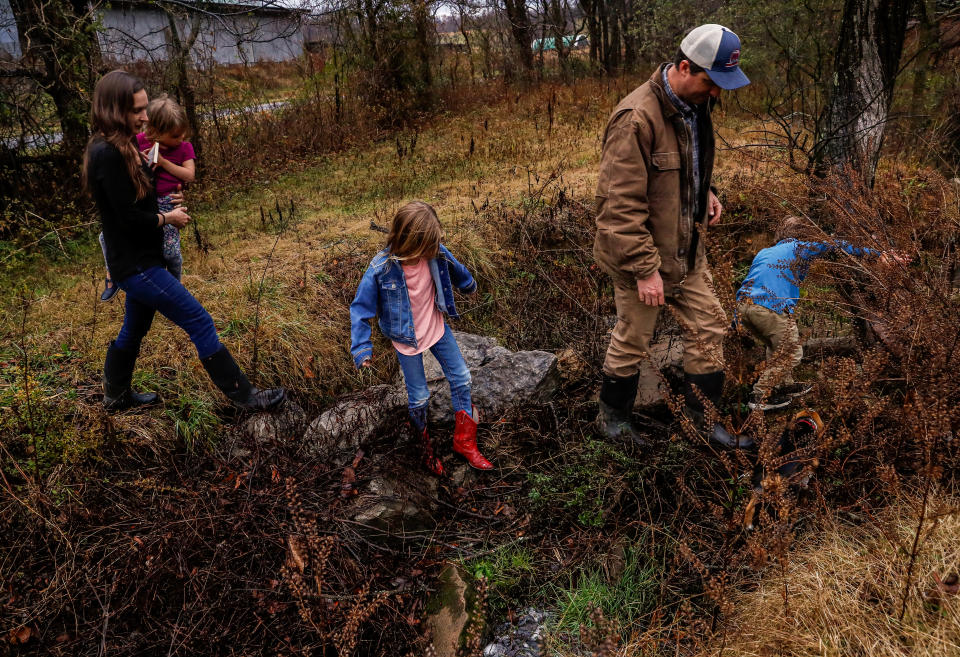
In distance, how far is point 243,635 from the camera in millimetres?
2834

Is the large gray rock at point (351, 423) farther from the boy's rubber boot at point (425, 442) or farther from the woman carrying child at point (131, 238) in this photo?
the woman carrying child at point (131, 238)

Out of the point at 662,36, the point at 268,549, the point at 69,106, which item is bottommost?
the point at 268,549

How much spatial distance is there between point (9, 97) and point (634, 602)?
7891 millimetres

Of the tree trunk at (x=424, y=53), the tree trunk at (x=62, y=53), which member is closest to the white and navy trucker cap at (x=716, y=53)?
the tree trunk at (x=62, y=53)

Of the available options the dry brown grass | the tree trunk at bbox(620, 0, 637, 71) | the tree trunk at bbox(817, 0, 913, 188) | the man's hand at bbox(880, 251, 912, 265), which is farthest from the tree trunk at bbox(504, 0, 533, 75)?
the dry brown grass

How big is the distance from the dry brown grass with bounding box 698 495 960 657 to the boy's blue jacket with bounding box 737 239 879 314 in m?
1.26

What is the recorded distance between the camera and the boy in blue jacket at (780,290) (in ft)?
11.1

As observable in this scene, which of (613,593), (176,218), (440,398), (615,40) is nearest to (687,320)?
(613,593)

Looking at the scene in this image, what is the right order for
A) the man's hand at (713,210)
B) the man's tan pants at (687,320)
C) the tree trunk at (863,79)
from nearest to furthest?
the man's tan pants at (687,320)
the man's hand at (713,210)
the tree trunk at (863,79)

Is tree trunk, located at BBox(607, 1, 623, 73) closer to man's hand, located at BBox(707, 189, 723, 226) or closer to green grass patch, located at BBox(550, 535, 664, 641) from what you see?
man's hand, located at BBox(707, 189, 723, 226)

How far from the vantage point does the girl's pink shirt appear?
3.50 metres

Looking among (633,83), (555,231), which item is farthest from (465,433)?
(633,83)

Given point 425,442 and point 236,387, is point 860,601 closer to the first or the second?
point 425,442

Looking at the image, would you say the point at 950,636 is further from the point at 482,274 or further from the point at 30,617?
the point at 482,274
